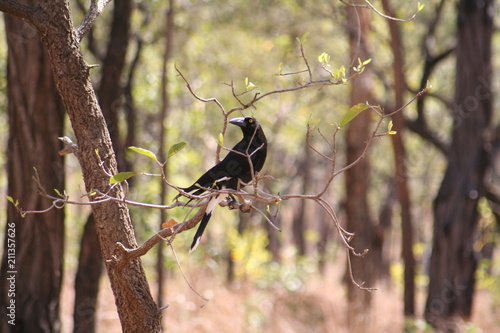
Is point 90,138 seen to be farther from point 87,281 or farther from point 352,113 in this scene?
point 87,281

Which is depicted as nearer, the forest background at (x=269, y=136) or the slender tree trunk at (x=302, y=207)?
the forest background at (x=269, y=136)

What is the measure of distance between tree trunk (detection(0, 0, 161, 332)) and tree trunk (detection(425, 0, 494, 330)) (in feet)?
20.1

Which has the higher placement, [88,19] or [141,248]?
[88,19]

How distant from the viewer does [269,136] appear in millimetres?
14375

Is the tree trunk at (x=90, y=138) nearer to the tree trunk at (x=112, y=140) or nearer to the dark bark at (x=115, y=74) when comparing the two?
the tree trunk at (x=112, y=140)

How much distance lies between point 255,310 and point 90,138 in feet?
25.6

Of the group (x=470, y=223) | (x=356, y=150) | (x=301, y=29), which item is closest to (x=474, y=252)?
(x=470, y=223)

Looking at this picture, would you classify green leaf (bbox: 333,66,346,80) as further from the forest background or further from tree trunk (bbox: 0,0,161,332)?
tree trunk (bbox: 0,0,161,332)

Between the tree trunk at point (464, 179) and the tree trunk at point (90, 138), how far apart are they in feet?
20.1

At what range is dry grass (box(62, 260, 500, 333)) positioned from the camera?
910 centimetres

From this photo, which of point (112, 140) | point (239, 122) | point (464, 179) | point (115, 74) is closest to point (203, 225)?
point (239, 122)

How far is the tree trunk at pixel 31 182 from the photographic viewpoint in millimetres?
4734

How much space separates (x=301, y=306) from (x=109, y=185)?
9163 millimetres

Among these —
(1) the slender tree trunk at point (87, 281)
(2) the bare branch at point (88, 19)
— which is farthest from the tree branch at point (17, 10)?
(1) the slender tree trunk at point (87, 281)
